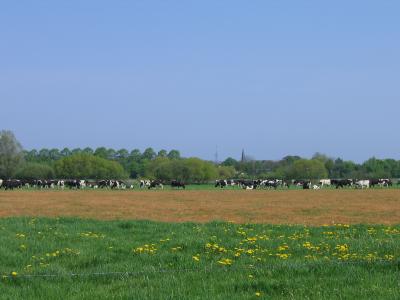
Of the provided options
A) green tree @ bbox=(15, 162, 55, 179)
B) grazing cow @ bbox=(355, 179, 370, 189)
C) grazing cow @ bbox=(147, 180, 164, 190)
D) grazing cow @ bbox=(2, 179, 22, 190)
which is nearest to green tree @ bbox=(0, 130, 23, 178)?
green tree @ bbox=(15, 162, 55, 179)

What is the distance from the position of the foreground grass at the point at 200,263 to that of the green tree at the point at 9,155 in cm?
12270

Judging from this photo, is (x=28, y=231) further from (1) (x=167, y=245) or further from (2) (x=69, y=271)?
(2) (x=69, y=271)

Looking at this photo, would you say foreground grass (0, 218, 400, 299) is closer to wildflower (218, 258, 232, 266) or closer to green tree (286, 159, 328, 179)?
wildflower (218, 258, 232, 266)

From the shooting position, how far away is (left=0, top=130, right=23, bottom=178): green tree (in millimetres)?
135625

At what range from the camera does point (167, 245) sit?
1504 cm

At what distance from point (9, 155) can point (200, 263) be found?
13147 centimetres

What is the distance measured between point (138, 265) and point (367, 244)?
5.97m

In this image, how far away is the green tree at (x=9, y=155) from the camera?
13562cm

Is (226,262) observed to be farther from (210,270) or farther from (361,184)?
(361,184)

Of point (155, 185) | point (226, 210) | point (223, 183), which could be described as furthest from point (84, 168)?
point (226, 210)

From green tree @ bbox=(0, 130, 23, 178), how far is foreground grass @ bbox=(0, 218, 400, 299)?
123 meters

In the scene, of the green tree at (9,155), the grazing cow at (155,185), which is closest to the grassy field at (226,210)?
the grazing cow at (155,185)

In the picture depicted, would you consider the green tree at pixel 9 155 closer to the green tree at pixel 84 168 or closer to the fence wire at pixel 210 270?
the green tree at pixel 84 168

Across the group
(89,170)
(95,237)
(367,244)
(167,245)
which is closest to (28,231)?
(95,237)
